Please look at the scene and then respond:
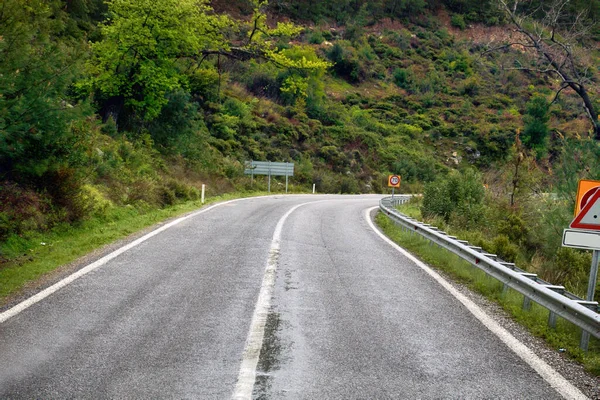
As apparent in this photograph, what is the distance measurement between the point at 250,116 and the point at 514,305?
132 feet

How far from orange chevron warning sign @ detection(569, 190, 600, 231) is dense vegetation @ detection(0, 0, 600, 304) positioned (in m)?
5.52

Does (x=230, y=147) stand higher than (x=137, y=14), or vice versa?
(x=137, y=14)

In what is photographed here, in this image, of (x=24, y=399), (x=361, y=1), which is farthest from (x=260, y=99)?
(x=361, y=1)

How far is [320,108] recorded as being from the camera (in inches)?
2295

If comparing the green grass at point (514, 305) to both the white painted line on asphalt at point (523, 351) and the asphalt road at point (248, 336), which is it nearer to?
the white painted line on asphalt at point (523, 351)

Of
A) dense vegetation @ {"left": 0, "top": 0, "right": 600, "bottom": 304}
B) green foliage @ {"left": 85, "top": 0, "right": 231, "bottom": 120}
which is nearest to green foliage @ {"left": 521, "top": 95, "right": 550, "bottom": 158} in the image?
dense vegetation @ {"left": 0, "top": 0, "right": 600, "bottom": 304}

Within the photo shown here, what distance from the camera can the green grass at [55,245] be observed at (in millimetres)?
7895

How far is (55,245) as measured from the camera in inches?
421

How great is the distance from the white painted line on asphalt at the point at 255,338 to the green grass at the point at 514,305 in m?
2.98

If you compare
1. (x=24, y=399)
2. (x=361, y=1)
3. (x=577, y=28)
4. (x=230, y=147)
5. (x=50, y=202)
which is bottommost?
(x=24, y=399)

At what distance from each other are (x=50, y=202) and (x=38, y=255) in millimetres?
2785

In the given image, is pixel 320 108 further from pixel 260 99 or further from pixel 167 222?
pixel 167 222

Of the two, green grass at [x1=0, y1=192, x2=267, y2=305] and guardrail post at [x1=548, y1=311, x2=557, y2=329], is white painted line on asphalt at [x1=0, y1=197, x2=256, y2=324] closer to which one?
green grass at [x1=0, y1=192, x2=267, y2=305]

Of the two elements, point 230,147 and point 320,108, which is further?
point 320,108
